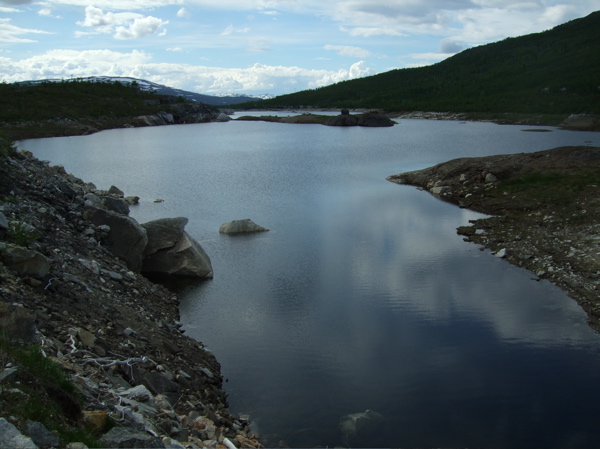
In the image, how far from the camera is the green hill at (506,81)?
117 meters

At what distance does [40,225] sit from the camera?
1491 cm

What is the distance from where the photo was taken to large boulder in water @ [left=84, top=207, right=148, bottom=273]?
18.6m

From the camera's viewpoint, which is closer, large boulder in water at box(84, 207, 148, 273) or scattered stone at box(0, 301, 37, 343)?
scattered stone at box(0, 301, 37, 343)

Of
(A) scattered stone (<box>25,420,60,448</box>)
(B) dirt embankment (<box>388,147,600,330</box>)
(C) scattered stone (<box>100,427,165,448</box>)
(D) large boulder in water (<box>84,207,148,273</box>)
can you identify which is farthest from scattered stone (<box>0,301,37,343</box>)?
(B) dirt embankment (<box>388,147,600,330</box>)

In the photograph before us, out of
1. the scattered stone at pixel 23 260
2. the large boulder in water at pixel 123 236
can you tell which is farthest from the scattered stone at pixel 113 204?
the scattered stone at pixel 23 260

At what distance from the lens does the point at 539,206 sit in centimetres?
2848

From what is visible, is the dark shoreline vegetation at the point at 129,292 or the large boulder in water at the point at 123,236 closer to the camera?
the dark shoreline vegetation at the point at 129,292

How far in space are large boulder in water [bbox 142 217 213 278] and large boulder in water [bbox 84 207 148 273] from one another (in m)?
0.88

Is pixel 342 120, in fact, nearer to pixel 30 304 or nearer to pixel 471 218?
pixel 471 218

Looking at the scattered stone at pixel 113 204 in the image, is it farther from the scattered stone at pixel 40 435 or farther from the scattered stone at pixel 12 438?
the scattered stone at pixel 12 438

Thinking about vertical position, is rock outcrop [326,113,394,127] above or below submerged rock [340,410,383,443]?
above

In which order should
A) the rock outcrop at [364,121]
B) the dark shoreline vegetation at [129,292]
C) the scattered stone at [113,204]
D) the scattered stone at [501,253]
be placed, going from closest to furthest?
the dark shoreline vegetation at [129,292] → the scattered stone at [113,204] → the scattered stone at [501,253] → the rock outcrop at [364,121]

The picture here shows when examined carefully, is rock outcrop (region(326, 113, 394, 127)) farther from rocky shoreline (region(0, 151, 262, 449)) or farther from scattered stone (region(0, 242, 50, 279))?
scattered stone (region(0, 242, 50, 279))

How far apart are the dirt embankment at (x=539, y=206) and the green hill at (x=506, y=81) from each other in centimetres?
7442
